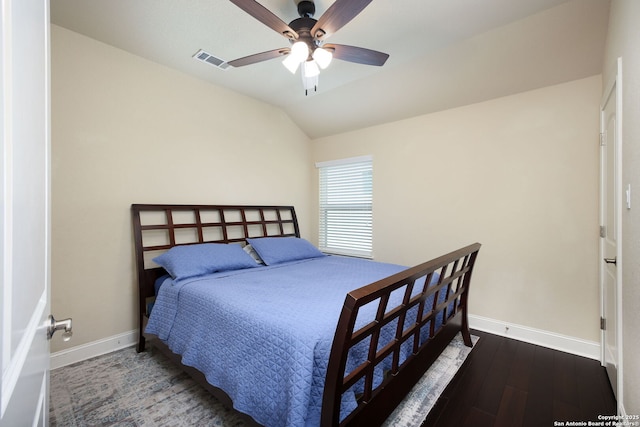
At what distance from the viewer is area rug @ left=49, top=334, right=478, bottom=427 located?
5.57ft

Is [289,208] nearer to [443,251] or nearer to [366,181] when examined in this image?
[366,181]

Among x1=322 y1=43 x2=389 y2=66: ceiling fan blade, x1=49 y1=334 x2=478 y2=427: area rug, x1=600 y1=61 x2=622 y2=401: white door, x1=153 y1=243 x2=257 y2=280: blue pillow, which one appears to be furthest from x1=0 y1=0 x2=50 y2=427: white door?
x1=600 y1=61 x2=622 y2=401: white door

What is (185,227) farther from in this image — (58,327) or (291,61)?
(58,327)

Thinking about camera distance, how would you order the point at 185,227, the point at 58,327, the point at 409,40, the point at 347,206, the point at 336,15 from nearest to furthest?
the point at 58,327
the point at 336,15
the point at 409,40
the point at 185,227
the point at 347,206

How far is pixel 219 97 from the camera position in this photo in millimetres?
3281

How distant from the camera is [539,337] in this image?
103 inches

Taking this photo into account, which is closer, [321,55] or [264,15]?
[264,15]

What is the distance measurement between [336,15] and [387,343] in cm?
185

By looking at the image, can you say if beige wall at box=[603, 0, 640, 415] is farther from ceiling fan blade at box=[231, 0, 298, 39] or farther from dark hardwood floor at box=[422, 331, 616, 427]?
ceiling fan blade at box=[231, 0, 298, 39]

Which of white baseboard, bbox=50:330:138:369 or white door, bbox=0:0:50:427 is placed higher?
white door, bbox=0:0:50:427

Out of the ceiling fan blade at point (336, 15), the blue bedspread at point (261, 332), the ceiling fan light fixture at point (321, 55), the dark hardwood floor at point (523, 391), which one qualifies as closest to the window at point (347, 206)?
the blue bedspread at point (261, 332)

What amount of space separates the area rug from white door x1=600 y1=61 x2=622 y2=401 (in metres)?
1.00

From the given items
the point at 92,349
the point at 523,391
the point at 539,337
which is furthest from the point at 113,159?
the point at 539,337

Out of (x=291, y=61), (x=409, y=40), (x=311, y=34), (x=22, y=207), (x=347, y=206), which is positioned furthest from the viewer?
(x=347, y=206)
